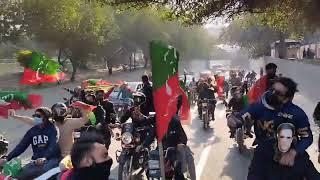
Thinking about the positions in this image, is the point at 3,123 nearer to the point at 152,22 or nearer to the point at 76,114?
the point at 76,114

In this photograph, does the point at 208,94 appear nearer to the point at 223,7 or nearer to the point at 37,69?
the point at 223,7

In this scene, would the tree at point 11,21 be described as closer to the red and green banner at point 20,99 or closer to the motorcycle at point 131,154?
the red and green banner at point 20,99

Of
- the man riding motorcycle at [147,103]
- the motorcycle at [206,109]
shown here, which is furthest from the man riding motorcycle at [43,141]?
the motorcycle at [206,109]

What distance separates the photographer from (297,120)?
581cm

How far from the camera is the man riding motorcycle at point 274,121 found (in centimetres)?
568

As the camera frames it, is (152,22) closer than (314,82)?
No

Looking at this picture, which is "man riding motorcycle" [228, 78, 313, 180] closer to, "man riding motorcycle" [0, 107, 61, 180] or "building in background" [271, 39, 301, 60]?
"man riding motorcycle" [0, 107, 61, 180]

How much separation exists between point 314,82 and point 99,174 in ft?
72.8

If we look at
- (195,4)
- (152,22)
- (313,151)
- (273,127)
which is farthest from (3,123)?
(152,22)

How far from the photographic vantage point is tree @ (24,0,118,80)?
3572 centimetres

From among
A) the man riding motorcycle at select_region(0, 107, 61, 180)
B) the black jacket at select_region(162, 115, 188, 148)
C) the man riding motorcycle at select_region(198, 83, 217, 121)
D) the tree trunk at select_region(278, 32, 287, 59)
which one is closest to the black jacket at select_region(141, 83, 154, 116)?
the black jacket at select_region(162, 115, 188, 148)

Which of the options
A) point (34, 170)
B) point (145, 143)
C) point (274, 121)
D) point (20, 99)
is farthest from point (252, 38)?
point (34, 170)

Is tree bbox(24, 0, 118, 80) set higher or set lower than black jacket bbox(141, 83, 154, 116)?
higher

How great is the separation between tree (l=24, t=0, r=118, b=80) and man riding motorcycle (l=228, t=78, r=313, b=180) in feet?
79.1
